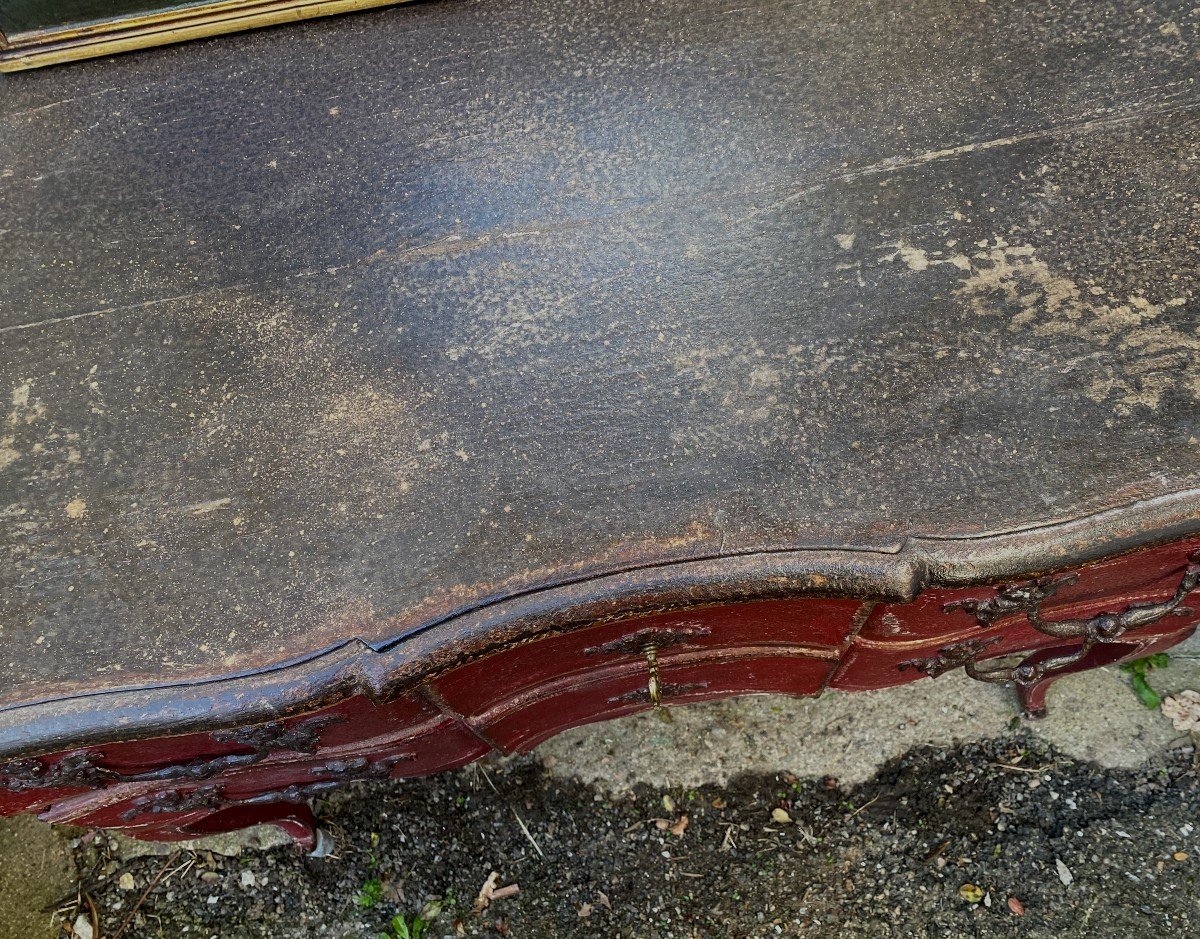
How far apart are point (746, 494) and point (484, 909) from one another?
1.13 metres

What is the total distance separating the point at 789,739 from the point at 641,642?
799 mm

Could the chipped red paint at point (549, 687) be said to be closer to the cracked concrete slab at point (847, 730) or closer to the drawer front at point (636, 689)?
the drawer front at point (636, 689)

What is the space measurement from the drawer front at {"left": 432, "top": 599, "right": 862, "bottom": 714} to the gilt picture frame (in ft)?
3.71

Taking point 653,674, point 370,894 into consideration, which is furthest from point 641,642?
point 370,894

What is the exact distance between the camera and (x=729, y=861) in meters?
1.76

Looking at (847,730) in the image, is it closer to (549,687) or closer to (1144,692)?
(1144,692)

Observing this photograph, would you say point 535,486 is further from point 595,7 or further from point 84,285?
point 595,7

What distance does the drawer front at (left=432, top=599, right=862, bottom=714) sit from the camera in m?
1.18

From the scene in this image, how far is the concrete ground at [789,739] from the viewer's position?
71.2 inches

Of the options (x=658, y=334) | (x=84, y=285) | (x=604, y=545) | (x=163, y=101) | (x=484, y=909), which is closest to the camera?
(x=604, y=545)

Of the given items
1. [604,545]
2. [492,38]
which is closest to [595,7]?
[492,38]

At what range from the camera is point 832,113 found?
1361mm

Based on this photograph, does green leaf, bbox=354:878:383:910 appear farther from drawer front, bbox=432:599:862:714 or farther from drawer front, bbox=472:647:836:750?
drawer front, bbox=432:599:862:714

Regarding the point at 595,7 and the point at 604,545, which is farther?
the point at 595,7
